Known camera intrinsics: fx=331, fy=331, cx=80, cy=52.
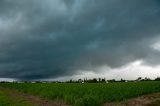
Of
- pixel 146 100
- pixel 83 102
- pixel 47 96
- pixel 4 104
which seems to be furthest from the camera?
pixel 47 96

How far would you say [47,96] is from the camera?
50031 mm

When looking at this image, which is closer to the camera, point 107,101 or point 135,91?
Result: point 107,101

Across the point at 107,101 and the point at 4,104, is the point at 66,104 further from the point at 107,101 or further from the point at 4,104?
the point at 4,104

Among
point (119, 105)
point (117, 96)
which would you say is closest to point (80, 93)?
point (117, 96)

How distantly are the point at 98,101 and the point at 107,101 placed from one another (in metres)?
2.95

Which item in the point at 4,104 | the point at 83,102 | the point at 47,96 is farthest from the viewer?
the point at 47,96

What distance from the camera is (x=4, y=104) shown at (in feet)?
142

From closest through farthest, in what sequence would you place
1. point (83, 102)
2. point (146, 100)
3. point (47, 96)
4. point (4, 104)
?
point (83, 102) → point (146, 100) → point (4, 104) → point (47, 96)

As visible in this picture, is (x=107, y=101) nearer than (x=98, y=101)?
No

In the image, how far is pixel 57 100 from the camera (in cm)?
4509

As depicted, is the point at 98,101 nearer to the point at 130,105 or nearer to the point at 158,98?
the point at 130,105

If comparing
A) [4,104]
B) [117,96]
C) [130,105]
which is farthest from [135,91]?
[4,104]

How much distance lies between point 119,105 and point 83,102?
13.6 ft

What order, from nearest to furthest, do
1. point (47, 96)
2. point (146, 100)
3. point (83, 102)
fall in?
point (83, 102) < point (146, 100) < point (47, 96)
